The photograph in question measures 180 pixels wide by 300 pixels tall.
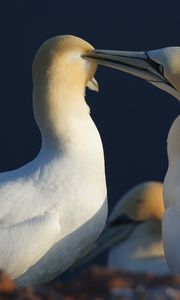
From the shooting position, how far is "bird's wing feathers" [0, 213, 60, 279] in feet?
20.0

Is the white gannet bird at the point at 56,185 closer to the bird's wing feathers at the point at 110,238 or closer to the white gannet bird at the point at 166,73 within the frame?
the white gannet bird at the point at 166,73

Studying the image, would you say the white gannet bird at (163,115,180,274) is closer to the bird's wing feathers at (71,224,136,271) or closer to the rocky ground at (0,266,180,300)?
the bird's wing feathers at (71,224,136,271)

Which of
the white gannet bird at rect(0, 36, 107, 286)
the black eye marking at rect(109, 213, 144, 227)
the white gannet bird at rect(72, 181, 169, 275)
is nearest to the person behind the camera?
the white gannet bird at rect(0, 36, 107, 286)

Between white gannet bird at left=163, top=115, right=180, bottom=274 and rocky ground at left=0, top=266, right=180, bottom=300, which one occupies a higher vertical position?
rocky ground at left=0, top=266, right=180, bottom=300

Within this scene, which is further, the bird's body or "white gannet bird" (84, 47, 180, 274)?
the bird's body

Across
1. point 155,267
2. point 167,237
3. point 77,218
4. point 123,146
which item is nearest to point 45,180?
point 77,218

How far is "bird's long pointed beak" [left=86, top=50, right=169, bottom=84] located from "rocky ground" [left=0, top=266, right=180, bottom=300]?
2407 millimetres

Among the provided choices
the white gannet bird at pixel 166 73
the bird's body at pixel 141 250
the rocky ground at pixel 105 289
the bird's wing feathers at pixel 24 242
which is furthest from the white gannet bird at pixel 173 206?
the rocky ground at pixel 105 289

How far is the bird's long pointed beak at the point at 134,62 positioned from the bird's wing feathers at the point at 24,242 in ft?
2.82

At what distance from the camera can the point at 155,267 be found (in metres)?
7.43

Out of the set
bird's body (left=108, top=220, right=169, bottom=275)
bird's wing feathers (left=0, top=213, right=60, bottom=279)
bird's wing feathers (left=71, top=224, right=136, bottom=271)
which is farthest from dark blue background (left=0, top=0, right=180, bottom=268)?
bird's wing feathers (left=0, top=213, right=60, bottom=279)

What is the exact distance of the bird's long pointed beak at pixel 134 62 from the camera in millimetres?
6504

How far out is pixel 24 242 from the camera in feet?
20.1

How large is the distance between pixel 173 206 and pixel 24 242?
25.7 inches
